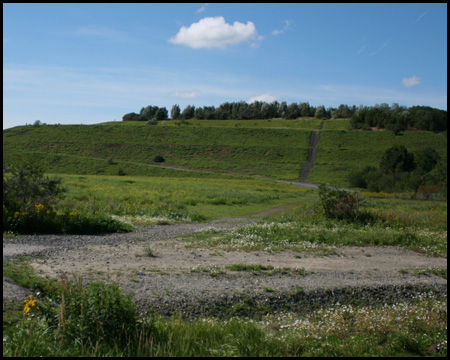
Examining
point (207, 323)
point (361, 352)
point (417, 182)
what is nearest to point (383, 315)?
point (361, 352)

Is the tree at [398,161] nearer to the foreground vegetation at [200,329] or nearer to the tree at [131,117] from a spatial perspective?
the foreground vegetation at [200,329]

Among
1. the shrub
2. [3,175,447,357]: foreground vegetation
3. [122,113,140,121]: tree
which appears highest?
[122,113,140,121]: tree

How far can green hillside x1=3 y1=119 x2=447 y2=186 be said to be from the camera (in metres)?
79.6

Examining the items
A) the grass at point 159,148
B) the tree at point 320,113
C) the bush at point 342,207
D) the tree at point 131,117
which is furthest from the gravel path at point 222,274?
the tree at point 131,117

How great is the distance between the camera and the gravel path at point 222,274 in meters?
7.99

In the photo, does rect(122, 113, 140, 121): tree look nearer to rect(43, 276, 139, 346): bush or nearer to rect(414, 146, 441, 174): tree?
rect(414, 146, 441, 174): tree

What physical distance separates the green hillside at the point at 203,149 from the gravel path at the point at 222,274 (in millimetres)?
59682

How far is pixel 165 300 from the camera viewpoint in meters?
7.77

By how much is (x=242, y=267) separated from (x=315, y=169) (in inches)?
2892

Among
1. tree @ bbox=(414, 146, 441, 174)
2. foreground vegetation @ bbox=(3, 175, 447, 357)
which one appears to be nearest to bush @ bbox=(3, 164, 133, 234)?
foreground vegetation @ bbox=(3, 175, 447, 357)

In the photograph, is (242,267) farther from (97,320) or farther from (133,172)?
(133,172)

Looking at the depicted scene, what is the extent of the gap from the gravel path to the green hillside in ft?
196

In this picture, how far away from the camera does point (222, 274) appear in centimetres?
977

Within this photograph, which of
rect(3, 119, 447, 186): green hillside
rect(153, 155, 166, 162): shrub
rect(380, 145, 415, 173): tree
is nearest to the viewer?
rect(380, 145, 415, 173): tree
